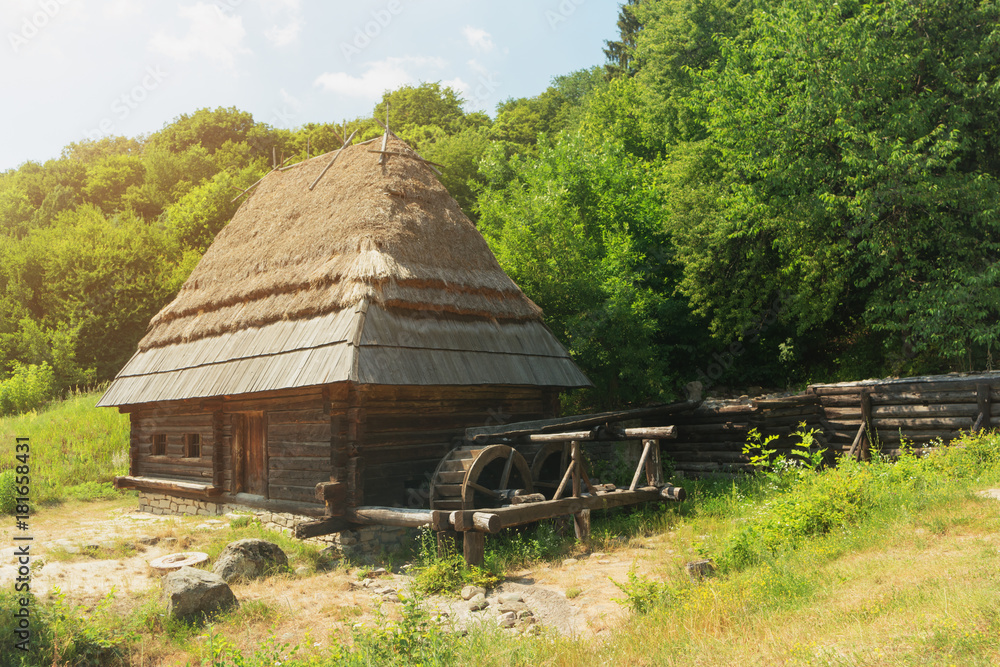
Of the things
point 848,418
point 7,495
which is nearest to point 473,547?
point 848,418

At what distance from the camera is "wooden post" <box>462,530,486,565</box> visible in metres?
8.67

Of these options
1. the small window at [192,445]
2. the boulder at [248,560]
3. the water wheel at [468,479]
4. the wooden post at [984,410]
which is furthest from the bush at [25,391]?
the wooden post at [984,410]

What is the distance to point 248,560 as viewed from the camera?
28.8ft

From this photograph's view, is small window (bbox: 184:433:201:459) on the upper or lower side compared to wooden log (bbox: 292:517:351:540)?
upper

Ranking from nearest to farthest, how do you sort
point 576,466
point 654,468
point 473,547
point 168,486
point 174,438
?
1. point 473,547
2. point 576,466
3. point 654,468
4. point 168,486
5. point 174,438

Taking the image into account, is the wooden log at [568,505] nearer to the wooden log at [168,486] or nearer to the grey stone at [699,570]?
the grey stone at [699,570]

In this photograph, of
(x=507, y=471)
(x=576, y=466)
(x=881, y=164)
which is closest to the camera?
(x=576, y=466)

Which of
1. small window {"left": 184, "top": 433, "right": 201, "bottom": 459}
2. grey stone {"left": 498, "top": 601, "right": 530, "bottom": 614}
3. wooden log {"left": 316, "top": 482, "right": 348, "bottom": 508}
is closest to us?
grey stone {"left": 498, "top": 601, "right": 530, "bottom": 614}

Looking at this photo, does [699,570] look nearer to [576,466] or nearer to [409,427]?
[576,466]

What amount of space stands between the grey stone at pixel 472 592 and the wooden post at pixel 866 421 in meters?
7.56

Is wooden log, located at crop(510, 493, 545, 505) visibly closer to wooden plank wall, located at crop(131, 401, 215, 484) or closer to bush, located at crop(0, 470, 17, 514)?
wooden plank wall, located at crop(131, 401, 215, 484)

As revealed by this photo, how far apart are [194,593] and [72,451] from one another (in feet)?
48.0

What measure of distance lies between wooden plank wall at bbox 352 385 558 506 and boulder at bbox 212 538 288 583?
1.99 m

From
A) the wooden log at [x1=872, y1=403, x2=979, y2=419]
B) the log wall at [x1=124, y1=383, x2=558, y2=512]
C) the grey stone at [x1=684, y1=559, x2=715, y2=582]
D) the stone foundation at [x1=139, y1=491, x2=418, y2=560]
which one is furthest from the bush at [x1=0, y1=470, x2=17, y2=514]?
the wooden log at [x1=872, y1=403, x2=979, y2=419]
